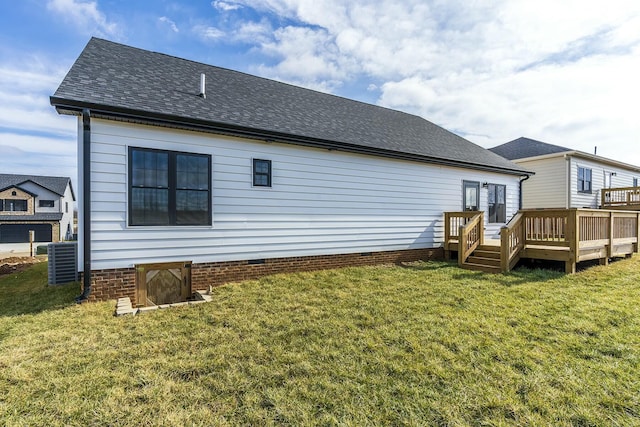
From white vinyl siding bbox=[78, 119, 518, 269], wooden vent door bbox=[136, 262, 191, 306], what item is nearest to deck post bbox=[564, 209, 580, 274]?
white vinyl siding bbox=[78, 119, 518, 269]

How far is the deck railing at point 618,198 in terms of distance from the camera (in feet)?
54.4

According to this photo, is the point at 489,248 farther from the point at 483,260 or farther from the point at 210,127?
the point at 210,127

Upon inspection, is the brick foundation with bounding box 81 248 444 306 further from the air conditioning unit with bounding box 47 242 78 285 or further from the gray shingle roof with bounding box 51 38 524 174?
the gray shingle roof with bounding box 51 38 524 174

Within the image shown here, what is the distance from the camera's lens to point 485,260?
8.20 metres

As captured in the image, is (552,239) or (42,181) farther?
(42,181)

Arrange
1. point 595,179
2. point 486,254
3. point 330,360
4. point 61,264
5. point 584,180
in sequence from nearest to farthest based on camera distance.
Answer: point 330,360, point 61,264, point 486,254, point 584,180, point 595,179

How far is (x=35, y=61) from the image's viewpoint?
1020 centimetres

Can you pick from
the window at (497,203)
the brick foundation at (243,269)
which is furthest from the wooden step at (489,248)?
the window at (497,203)

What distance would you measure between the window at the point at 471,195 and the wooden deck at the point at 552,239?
1.67 m

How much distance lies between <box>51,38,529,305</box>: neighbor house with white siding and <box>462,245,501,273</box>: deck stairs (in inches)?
52.9

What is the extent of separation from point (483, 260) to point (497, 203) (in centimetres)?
426

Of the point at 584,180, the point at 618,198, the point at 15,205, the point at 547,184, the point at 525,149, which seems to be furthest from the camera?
the point at 15,205

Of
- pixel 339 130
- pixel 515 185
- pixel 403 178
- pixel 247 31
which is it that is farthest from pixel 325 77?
pixel 515 185

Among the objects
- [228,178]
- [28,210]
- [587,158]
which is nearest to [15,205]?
[28,210]
